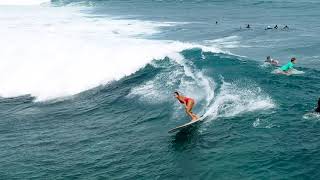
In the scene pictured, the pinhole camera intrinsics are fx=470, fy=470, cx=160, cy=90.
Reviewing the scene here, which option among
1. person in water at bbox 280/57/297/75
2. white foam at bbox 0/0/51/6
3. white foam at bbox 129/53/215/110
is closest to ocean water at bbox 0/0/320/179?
white foam at bbox 129/53/215/110

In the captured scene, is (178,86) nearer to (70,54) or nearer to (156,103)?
(156,103)

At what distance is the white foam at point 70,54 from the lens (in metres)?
47.3

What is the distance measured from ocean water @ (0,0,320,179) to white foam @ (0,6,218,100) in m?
0.15

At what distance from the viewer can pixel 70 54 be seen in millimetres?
55875

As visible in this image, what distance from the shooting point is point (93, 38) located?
6725cm

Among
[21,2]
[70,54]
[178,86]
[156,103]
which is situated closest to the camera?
[156,103]

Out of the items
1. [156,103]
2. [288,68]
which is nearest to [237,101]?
[156,103]

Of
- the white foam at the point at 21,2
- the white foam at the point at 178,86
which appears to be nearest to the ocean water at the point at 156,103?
the white foam at the point at 178,86

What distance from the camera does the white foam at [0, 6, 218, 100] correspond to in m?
47.3

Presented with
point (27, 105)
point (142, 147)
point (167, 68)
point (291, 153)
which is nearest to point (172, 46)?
point (167, 68)

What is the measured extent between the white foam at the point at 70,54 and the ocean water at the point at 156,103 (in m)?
0.15

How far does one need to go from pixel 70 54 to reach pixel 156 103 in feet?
70.2

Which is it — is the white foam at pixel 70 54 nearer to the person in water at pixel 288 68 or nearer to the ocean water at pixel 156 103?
the ocean water at pixel 156 103

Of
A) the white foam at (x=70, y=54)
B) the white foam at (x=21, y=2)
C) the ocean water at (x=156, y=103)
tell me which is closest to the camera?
the ocean water at (x=156, y=103)
